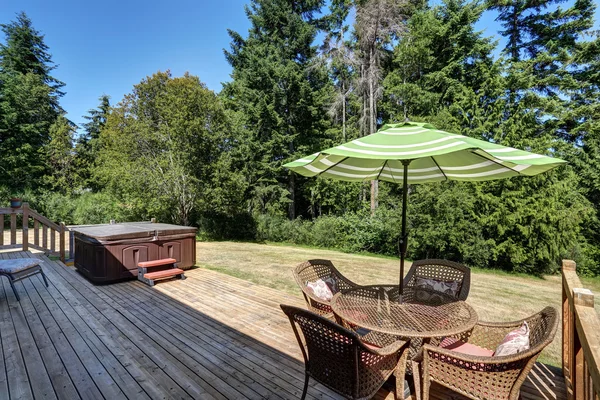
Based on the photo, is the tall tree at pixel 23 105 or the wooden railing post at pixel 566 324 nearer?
the wooden railing post at pixel 566 324

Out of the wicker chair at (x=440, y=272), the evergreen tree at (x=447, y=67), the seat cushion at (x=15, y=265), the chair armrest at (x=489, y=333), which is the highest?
the evergreen tree at (x=447, y=67)

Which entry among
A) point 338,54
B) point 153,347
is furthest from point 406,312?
point 338,54

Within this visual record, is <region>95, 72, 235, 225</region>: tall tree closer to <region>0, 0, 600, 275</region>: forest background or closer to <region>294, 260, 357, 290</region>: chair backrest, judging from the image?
<region>0, 0, 600, 275</region>: forest background

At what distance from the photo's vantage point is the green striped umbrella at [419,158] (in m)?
1.99

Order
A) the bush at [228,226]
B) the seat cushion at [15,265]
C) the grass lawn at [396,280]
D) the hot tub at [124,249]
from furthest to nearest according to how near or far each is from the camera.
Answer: the bush at [228,226] < the hot tub at [124,249] < the grass lawn at [396,280] < the seat cushion at [15,265]

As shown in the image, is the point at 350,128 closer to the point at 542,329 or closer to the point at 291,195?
the point at 291,195

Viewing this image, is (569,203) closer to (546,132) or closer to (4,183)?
(546,132)

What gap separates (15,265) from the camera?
4.28 m

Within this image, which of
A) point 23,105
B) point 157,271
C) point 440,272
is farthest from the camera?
point 23,105

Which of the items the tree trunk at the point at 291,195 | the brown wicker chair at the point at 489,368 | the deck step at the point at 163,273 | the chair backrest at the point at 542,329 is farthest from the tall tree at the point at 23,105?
the chair backrest at the point at 542,329

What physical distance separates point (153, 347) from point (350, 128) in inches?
570

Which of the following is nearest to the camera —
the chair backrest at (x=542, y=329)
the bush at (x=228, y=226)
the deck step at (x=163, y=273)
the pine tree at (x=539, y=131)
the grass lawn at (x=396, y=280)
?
the chair backrest at (x=542, y=329)

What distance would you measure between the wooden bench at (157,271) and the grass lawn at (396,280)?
112 cm

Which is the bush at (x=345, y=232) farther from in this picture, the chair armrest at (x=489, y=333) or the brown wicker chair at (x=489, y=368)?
the brown wicker chair at (x=489, y=368)
